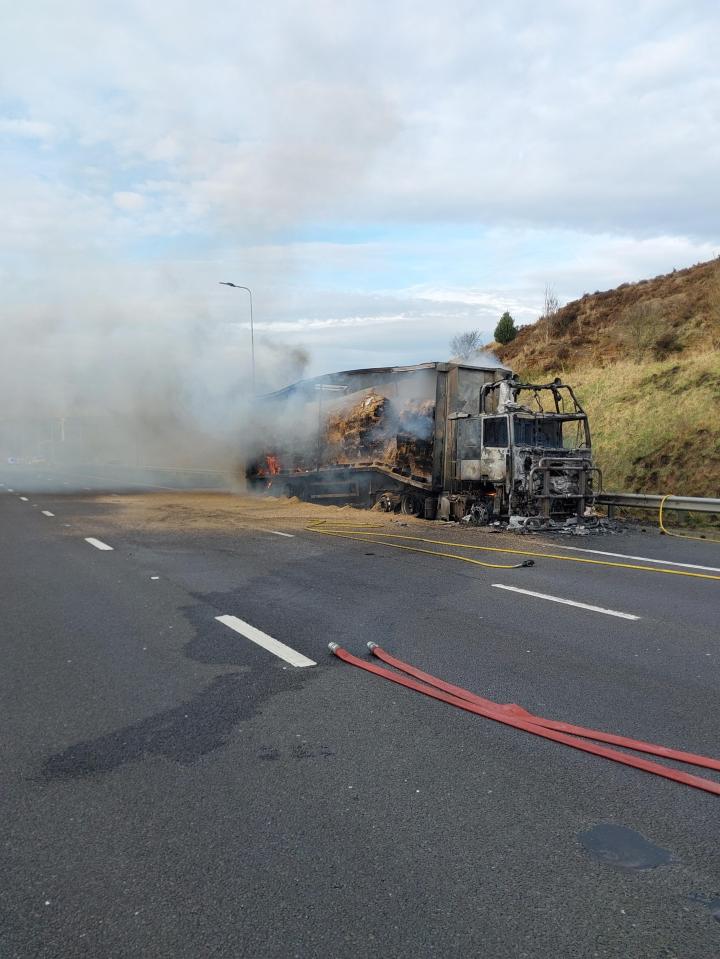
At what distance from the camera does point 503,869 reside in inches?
112

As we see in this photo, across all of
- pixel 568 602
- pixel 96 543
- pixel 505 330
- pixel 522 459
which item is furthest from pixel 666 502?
pixel 505 330

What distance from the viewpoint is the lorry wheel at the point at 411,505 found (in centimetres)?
1711

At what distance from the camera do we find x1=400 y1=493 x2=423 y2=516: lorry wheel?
56.1 feet

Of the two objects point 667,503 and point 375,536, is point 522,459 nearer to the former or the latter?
point 667,503

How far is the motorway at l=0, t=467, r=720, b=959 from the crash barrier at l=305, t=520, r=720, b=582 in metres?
2.13

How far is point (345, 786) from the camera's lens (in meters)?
3.54

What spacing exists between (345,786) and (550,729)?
1355 mm

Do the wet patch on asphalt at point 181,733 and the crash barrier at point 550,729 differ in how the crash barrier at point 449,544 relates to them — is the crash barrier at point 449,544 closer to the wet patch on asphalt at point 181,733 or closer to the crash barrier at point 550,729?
the crash barrier at point 550,729

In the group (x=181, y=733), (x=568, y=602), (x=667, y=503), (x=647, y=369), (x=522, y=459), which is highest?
(x=647, y=369)

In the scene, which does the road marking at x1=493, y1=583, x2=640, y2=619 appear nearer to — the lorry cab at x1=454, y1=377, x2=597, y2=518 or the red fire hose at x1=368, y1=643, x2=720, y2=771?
the red fire hose at x1=368, y1=643, x2=720, y2=771

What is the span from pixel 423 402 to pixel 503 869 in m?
14.6

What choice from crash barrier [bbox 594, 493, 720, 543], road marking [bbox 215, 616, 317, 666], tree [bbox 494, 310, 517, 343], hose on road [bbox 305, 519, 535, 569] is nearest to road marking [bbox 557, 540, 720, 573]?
hose on road [bbox 305, 519, 535, 569]

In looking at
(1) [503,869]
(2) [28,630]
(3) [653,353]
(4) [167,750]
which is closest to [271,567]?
(2) [28,630]

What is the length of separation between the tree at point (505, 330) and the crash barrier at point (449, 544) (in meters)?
32.0
